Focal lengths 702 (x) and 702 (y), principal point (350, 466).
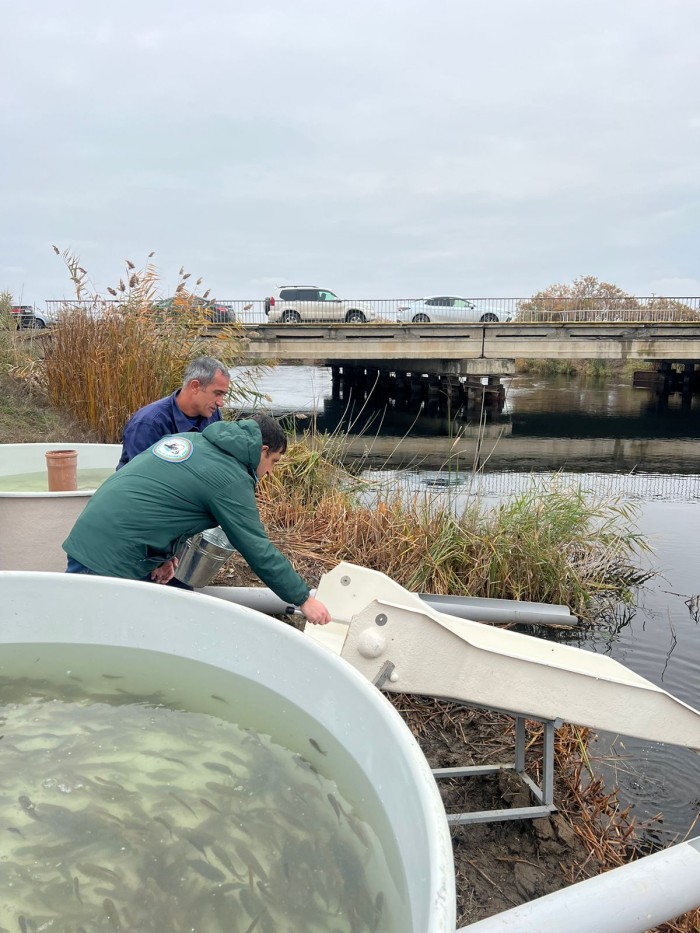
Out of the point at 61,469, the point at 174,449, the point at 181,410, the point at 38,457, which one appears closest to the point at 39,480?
the point at 38,457

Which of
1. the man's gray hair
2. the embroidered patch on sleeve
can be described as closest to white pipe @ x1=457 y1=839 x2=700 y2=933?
the embroidered patch on sleeve

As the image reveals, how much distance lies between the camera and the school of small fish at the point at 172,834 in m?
1.28

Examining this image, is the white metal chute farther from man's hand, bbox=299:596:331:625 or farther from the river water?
the river water

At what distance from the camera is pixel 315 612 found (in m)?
2.62

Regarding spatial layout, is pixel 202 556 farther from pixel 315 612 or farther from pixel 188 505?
pixel 315 612

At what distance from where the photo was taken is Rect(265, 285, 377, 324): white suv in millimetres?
28375

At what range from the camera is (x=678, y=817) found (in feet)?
11.6

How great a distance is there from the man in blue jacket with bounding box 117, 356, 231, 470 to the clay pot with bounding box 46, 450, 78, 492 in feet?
2.40

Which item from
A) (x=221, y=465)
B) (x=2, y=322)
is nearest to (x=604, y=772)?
(x=221, y=465)

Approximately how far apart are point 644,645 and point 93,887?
5.40 m

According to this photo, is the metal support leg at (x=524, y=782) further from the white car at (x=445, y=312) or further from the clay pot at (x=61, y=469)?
the white car at (x=445, y=312)

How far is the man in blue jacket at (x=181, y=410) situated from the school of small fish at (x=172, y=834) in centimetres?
203

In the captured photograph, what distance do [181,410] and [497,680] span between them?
2342mm

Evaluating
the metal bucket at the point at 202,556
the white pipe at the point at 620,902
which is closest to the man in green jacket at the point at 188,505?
the metal bucket at the point at 202,556
